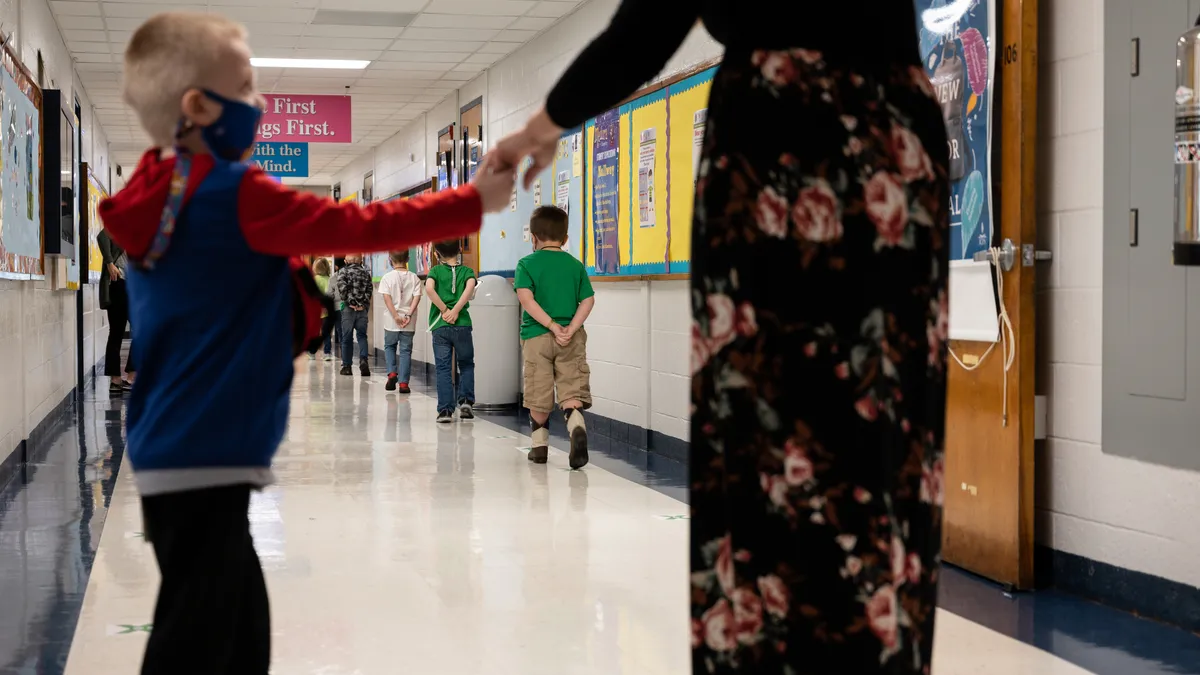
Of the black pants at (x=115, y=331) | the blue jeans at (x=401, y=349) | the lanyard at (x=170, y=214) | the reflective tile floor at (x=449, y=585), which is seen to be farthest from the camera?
the blue jeans at (x=401, y=349)

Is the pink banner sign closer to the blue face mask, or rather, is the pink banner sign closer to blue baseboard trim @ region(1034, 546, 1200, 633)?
blue baseboard trim @ region(1034, 546, 1200, 633)

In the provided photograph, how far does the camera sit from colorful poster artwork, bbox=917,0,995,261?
12.4ft

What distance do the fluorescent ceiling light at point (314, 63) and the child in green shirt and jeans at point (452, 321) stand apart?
290 cm

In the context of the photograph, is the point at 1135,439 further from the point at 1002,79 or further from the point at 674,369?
the point at 674,369

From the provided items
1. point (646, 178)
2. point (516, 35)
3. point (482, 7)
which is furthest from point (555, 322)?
point (516, 35)

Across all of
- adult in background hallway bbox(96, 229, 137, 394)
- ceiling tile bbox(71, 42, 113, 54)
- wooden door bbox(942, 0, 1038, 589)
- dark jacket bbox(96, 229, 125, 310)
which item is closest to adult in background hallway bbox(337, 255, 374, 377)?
adult in background hallway bbox(96, 229, 137, 394)

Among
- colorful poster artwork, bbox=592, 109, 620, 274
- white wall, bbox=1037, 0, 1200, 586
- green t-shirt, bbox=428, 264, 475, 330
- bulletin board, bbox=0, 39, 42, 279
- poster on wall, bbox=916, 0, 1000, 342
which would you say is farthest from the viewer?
green t-shirt, bbox=428, 264, 475, 330

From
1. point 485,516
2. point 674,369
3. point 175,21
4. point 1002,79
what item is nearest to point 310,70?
point 674,369

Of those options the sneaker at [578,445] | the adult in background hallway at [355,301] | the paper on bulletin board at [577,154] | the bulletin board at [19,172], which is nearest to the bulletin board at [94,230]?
the adult in background hallway at [355,301]

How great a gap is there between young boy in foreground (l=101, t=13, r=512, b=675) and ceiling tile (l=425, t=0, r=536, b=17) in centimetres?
691

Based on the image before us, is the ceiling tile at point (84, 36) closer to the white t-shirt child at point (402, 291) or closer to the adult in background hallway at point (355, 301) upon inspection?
the white t-shirt child at point (402, 291)

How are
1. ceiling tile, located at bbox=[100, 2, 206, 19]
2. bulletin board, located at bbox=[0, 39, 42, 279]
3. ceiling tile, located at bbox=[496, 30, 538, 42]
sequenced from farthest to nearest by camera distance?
ceiling tile, located at bbox=[496, 30, 538, 42]
ceiling tile, located at bbox=[100, 2, 206, 19]
bulletin board, located at bbox=[0, 39, 42, 279]

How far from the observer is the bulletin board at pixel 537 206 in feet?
27.8

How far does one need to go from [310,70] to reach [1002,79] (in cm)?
853
